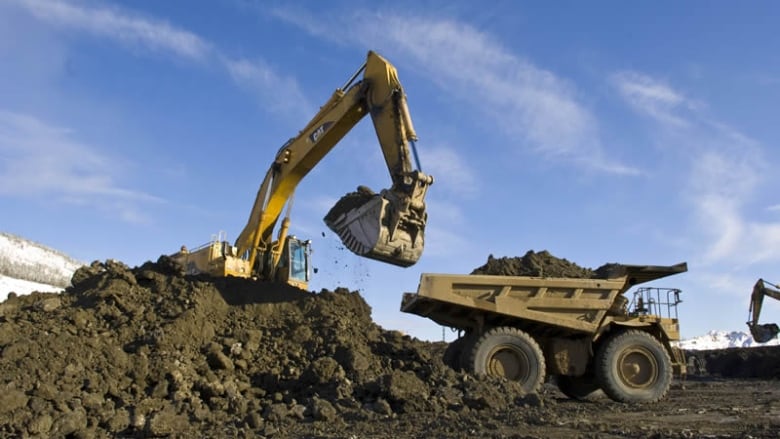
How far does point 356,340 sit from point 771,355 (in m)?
25.3

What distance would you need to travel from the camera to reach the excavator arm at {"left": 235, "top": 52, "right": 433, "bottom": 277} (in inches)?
429

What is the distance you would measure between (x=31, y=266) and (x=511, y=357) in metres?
31.1

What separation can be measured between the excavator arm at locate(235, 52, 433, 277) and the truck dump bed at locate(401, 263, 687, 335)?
80cm

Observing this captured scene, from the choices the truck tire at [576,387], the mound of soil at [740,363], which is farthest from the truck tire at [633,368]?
the mound of soil at [740,363]

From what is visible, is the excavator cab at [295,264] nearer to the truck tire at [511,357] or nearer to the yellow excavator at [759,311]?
the truck tire at [511,357]

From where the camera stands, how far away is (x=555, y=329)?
37.8ft

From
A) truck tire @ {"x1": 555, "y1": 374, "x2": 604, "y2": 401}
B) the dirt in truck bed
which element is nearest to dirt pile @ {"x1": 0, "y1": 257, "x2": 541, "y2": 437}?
the dirt in truck bed

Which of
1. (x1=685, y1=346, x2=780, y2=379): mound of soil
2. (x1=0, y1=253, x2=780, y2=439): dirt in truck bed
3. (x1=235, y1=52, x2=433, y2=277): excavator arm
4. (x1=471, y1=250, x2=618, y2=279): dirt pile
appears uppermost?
(x1=235, y1=52, x2=433, y2=277): excavator arm

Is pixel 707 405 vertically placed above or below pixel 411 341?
below

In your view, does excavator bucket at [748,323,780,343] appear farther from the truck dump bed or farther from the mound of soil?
the truck dump bed

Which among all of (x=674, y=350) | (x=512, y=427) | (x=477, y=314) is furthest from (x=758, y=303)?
(x=512, y=427)

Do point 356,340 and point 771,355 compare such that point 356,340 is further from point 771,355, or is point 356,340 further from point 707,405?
point 771,355

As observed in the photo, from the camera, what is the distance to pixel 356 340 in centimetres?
1093

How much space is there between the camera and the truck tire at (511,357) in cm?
1076
